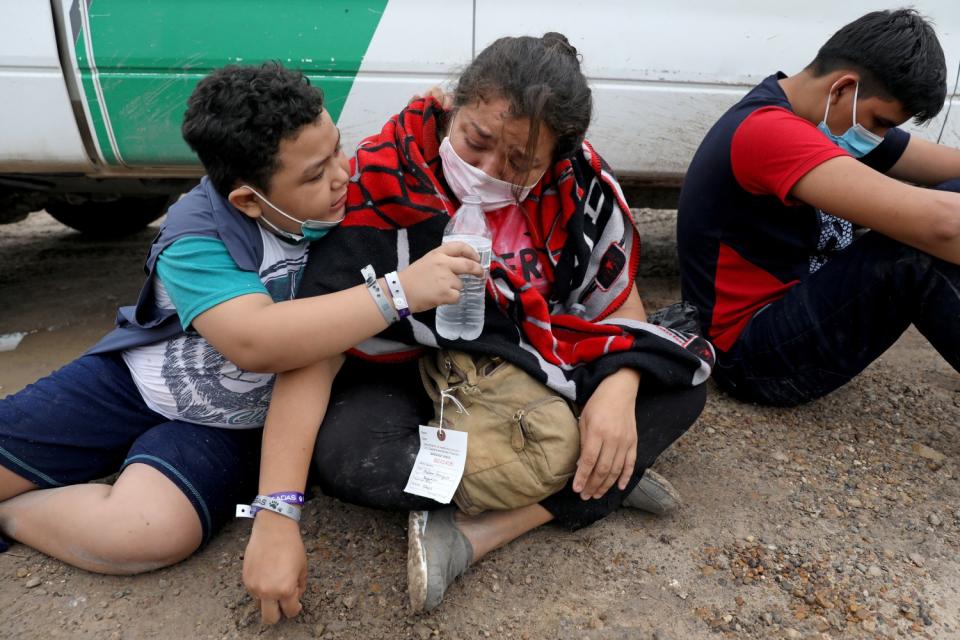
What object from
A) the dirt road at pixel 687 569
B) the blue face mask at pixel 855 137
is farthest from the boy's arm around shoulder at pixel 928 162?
the dirt road at pixel 687 569

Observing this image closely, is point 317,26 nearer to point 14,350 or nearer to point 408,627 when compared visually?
point 14,350

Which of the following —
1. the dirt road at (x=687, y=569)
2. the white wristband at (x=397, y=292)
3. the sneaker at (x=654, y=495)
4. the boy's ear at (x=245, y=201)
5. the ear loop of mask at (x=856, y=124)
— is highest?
the ear loop of mask at (x=856, y=124)

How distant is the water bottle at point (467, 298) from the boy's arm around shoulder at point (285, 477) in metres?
0.28

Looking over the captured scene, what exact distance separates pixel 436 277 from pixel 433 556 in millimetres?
590

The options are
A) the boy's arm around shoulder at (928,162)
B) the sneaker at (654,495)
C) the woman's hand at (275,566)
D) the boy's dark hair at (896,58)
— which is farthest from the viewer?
the boy's arm around shoulder at (928,162)

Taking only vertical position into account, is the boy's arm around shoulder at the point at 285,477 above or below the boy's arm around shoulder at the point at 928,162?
below

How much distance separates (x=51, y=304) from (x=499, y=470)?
2.76m

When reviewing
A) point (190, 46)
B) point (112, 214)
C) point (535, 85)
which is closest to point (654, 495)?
point (535, 85)

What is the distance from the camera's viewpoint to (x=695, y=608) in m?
1.59

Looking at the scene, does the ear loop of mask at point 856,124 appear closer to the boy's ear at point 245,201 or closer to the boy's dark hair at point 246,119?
the boy's dark hair at point 246,119

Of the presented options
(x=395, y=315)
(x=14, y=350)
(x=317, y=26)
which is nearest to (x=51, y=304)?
(x=14, y=350)

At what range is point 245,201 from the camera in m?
1.60

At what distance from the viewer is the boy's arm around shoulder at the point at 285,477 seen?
1458mm

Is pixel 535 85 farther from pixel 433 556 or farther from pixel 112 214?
pixel 112 214
